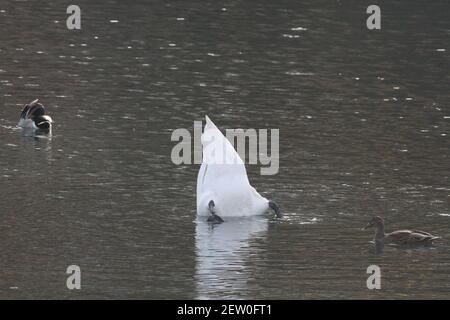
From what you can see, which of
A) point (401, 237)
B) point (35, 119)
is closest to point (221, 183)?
point (401, 237)

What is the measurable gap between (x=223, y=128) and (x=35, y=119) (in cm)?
453

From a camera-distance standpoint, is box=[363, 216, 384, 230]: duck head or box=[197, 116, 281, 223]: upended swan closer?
box=[363, 216, 384, 230]: duck head

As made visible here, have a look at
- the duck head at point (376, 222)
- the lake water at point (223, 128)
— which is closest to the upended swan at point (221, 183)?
the lake water at point (223, 128)

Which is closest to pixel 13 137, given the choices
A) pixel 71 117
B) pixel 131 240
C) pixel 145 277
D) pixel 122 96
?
pixel 71 117

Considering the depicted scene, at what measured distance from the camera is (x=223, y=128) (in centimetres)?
3231

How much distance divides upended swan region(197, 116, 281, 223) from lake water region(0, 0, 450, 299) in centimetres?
30

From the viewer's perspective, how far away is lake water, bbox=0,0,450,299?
22261 millimetres

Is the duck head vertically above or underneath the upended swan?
underneath

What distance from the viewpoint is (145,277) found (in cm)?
2166

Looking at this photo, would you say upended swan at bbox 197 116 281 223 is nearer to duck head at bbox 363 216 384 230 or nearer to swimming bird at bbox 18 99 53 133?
duck head at bbox 363 216 384 230

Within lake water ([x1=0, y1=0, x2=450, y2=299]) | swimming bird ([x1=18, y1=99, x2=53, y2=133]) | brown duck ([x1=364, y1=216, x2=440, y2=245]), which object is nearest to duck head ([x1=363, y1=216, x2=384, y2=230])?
brown duck ([x1=364, y1=216, x2=440, y2=245])

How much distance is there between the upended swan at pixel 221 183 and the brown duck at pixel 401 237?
2.19 metres

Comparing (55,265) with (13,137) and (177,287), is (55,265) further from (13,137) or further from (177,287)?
(13,137)

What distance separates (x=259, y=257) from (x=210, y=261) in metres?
0.91
